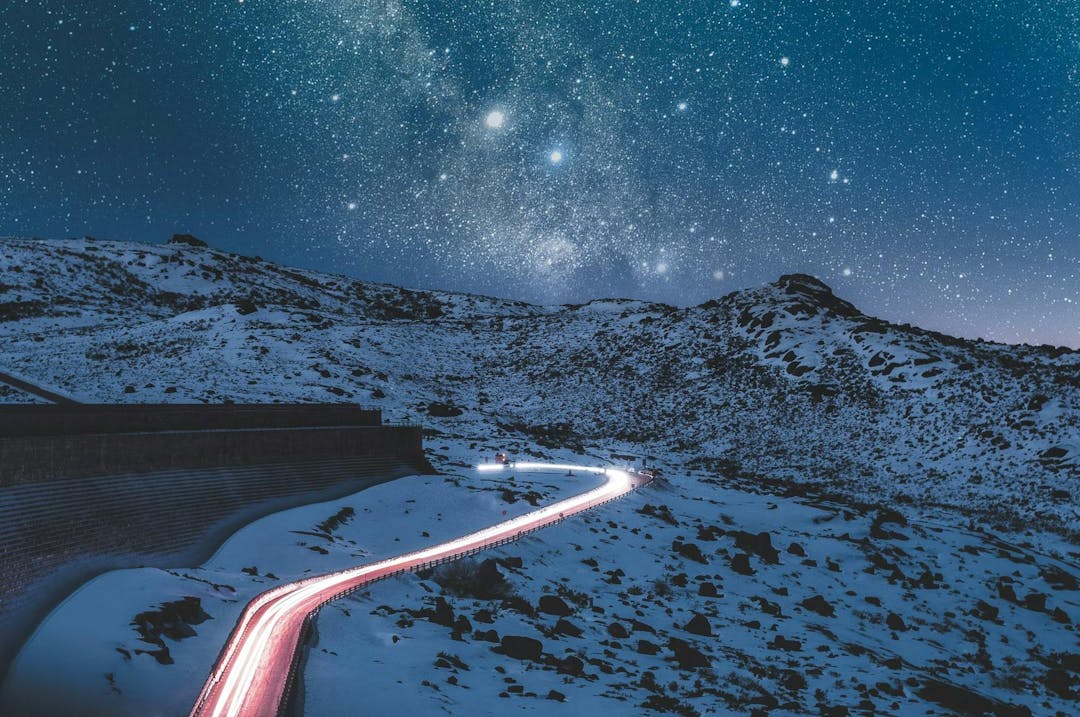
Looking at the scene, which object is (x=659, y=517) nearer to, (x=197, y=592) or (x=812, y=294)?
(x=197, y=592)

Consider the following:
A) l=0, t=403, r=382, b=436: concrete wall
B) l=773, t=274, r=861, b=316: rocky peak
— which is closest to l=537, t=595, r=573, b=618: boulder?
l=0, t=403, r=382, b=436: concrete wall

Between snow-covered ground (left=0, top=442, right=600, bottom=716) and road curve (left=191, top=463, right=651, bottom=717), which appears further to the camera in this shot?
road curve (left=191, top=463, right=651, bottom=717)

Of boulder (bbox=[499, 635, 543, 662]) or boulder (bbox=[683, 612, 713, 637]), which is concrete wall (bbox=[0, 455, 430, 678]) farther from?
boulder (bbox=[683, 612, 713, 637])

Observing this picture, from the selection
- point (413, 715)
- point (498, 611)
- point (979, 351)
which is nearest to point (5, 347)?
point (498, 611)

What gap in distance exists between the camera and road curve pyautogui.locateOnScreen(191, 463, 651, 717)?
14.8 metres

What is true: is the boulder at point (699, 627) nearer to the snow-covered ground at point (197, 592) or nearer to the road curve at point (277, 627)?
the road curve at point (277, 627)

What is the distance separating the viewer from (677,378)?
77.6 m

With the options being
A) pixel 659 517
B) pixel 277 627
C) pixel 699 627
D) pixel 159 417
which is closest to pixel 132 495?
pixel 159 417

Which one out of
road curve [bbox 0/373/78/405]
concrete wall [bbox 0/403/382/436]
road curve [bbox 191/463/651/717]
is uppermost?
concrete wall [bbox 0/403/382/436]

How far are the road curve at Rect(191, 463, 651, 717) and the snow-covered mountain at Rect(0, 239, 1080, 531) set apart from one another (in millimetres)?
29969

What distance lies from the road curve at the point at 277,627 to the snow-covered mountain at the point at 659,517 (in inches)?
22.5

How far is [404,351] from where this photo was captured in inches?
3374

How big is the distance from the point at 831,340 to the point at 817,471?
24.0m

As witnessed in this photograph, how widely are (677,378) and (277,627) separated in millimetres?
62746
